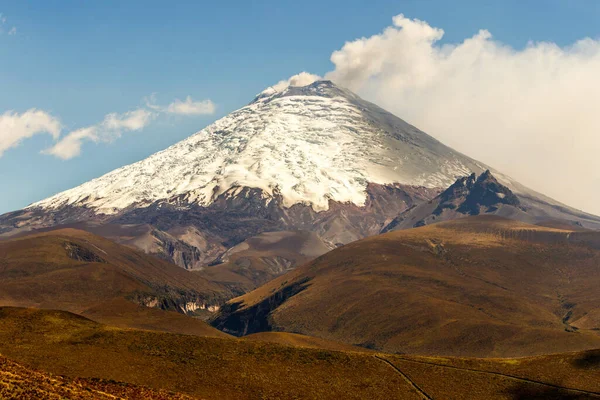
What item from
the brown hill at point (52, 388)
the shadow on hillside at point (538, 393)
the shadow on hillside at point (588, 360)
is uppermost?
the brown hill at point (52, 388)

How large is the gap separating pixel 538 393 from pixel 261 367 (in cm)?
5333

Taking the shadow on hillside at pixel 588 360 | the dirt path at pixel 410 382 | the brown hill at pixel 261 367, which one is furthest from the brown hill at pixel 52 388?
the shadow on hillside at pixel 588 360

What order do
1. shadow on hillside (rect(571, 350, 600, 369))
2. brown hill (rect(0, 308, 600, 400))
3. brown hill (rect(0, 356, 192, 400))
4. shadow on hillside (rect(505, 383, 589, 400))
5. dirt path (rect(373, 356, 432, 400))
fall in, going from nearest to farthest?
1. brown hill (rect(0, 356, 192, 400))
2. brown hill (rect(0, 308, 600, 400))
3. shadow on hillside (rect(505, 383, 589, 400))
4. dirt path (rect(373, 356, 432, 400))
5. shadow on hillside (rect(571, 350, 600, 369))

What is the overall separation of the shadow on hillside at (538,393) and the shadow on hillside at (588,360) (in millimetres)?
17841

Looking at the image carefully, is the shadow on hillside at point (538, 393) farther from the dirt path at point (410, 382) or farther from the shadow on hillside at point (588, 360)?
the shadow on hillside at point (588, 360)

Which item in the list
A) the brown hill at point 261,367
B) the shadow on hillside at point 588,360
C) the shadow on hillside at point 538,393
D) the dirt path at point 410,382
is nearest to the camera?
the brown hill at point 261,367

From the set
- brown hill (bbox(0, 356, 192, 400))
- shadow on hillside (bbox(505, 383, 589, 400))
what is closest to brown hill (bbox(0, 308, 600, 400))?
shadow on hillside (bbox(505, 383, 589, 400))

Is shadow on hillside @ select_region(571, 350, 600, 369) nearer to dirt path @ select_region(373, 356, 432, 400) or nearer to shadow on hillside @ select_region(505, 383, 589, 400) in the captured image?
shadow on hillside @ select_region(505, 383, 589, 400)

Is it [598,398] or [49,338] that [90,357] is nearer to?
[49,338]

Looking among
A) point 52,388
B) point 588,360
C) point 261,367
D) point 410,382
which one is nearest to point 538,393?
point 588,360

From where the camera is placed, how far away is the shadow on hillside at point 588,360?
16400cm

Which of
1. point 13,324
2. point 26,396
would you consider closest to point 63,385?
point 26,396

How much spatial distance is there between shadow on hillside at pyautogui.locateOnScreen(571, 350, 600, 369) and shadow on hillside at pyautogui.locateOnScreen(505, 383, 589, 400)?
58.5 ft

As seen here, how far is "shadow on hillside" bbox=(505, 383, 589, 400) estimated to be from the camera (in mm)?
145500
